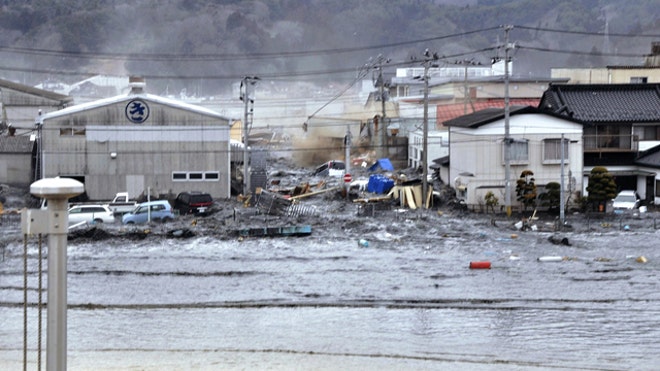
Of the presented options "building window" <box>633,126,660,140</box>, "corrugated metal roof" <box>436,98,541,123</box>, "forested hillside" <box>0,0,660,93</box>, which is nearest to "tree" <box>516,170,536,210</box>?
"building window" <box>633,126,660,140</box>

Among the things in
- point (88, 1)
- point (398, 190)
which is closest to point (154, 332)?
point (398, 190)

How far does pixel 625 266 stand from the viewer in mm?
13688

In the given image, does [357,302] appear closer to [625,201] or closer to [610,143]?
[625,201]

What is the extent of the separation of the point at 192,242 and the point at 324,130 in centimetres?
1835

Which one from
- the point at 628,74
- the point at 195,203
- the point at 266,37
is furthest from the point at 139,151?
the point at 266,37

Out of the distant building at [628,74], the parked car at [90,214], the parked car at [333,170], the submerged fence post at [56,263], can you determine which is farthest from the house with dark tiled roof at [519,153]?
the submerged fence post at [56,263]

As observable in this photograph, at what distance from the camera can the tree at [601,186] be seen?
18.0m

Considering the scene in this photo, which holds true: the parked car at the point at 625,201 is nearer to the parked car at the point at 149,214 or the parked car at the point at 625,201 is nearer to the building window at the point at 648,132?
the building window at the point at 648,132

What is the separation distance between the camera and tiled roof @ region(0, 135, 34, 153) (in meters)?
21.4

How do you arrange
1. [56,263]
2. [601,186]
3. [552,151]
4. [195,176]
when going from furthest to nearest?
[195,176] → [552,151] → [601,186] → [56,263]

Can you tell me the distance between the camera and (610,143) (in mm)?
20359

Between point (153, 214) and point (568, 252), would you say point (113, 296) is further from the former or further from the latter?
point (568, 252)

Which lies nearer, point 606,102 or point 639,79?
point 606,102

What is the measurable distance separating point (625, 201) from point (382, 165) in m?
8.34
